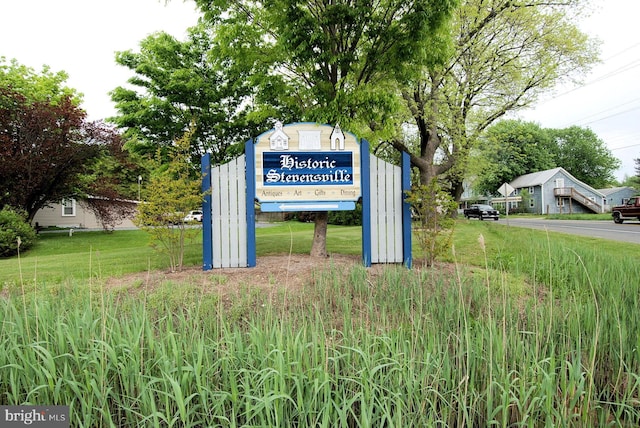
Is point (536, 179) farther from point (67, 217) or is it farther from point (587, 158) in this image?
point (67, 217)

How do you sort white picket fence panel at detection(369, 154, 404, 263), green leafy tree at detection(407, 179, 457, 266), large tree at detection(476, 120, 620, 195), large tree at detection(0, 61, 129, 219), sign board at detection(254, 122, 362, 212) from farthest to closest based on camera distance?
large tree at detection(476, 120, 620, 195), large tree at detection(0, 61, 129, 219), white picket fence panel at detection(369, 154, 404, 263), sign board at detection(254, 122, 362, 212), green leafy tree at detection(407, 179, 457, 266)

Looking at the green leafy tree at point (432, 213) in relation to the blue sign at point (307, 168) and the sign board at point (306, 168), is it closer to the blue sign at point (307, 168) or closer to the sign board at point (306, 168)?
the sign board at point (306, 168)

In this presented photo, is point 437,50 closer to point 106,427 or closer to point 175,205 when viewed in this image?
point 175,205

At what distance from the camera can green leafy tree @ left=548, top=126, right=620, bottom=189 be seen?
56.8 m

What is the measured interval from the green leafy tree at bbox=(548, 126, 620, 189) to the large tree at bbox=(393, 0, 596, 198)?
48.9 m

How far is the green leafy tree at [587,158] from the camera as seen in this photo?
5684cm

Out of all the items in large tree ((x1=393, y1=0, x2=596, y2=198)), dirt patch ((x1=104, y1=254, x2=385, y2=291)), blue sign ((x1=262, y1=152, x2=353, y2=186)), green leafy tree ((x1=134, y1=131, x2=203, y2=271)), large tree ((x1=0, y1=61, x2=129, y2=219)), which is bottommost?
dirt patch ((x1=104, y1=254, x2=385, y2=291))

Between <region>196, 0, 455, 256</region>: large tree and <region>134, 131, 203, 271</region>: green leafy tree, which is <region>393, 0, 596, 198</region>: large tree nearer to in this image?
<region>196, 0, 455, 256</region>: large tree

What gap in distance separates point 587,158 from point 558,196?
20.9m

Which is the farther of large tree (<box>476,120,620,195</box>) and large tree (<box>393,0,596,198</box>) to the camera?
large tree (<box>476,120,620,195</box>)

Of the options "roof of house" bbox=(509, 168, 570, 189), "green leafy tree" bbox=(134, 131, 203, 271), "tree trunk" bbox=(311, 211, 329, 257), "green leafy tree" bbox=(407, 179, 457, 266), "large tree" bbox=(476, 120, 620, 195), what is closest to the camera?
"green leafy tree" bbox=(134, 131, 203, 271)

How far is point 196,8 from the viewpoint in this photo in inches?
277

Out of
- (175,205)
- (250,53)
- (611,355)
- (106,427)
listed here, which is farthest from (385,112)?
(106,427)

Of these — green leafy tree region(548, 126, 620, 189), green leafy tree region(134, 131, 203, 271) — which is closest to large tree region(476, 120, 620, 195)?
green leafy tree region(548, 126, 620, 189)
